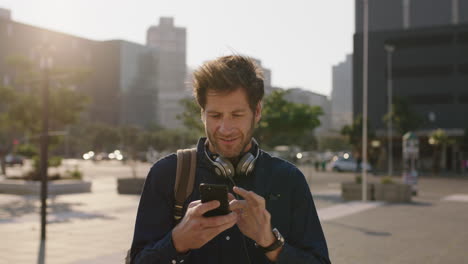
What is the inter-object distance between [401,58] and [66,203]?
174 ft

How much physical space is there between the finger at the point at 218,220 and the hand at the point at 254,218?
41 mm

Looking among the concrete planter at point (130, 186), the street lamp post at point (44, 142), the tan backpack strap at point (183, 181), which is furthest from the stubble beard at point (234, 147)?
the concrete planter at point (130, 186)

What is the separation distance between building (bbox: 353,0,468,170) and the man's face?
5854 cm

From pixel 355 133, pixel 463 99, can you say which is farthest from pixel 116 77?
pixel 463 99

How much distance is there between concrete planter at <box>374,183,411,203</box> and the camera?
21031mm

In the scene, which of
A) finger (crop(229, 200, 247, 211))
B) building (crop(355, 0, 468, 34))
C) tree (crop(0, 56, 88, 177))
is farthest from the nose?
building (crop(355, 0, 468, 34))

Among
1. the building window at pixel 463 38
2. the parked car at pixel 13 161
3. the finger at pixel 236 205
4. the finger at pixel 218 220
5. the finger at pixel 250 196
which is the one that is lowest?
the parked car at pixel 13 161

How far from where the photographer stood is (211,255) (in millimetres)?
2469

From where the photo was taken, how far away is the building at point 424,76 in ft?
205

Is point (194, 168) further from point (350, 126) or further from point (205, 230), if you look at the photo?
point (350, 126)

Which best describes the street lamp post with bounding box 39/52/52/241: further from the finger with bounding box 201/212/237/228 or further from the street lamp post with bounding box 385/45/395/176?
the street lamp post with bounding box 385/45/395/176

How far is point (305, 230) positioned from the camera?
8.18 feet

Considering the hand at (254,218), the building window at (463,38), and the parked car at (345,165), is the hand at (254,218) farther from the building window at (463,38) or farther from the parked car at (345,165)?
the building window at (463,38)

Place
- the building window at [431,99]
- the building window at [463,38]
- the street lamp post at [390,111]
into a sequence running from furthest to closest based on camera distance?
the building window at [431,99] → the building window at [463,38] → the street lamp post at [390,111]
